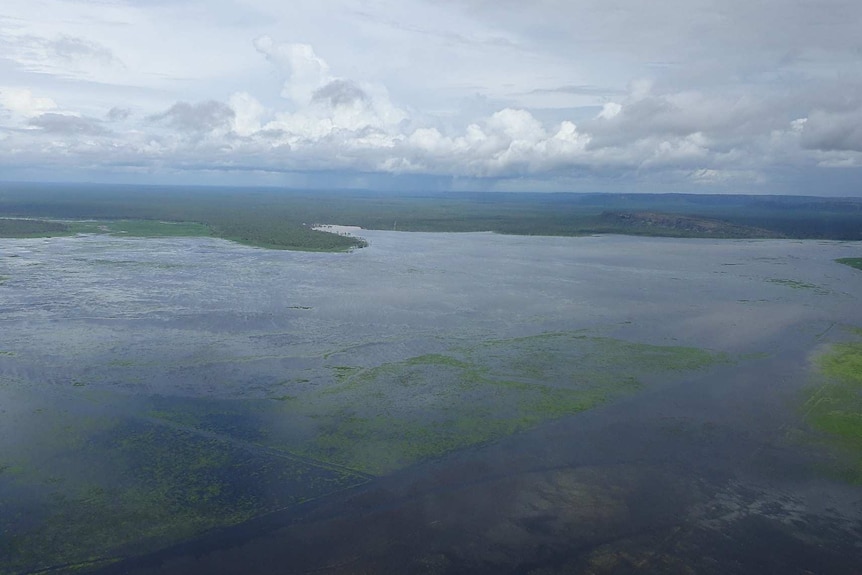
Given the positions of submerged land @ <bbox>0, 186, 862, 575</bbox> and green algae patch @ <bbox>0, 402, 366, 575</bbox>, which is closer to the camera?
green algae patch @ <bbox>0, 402, 366, 575</bbox>

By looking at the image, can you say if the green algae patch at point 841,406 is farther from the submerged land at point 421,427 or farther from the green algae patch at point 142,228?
the green algae patch at point 142,228

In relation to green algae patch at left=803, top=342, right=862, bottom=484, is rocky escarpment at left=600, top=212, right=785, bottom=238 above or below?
above

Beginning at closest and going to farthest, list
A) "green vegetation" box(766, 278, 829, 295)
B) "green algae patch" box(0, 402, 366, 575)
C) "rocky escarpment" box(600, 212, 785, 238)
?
"green algae patch" box(0, 402, 366, 575) → "green vegetation" box(766, 278, 829, 295) → "rocky escarpment" box(600, 212, 785, 238)

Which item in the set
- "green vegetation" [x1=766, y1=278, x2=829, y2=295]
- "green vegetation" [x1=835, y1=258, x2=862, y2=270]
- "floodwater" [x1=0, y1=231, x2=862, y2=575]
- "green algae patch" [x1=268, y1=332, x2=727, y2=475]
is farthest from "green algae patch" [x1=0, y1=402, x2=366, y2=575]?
"green vegetation" [x1=835, y1=258, x2=862, y2=270]

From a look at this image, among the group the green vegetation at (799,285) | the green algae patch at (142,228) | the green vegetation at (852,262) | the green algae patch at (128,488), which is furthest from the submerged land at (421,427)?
the green algae patch at (142,228)

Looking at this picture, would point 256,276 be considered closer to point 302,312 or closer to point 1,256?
point 302,312

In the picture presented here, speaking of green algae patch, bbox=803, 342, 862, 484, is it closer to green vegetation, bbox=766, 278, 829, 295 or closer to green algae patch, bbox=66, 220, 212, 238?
green vegetation, bbox=766, 278, 829, 295
